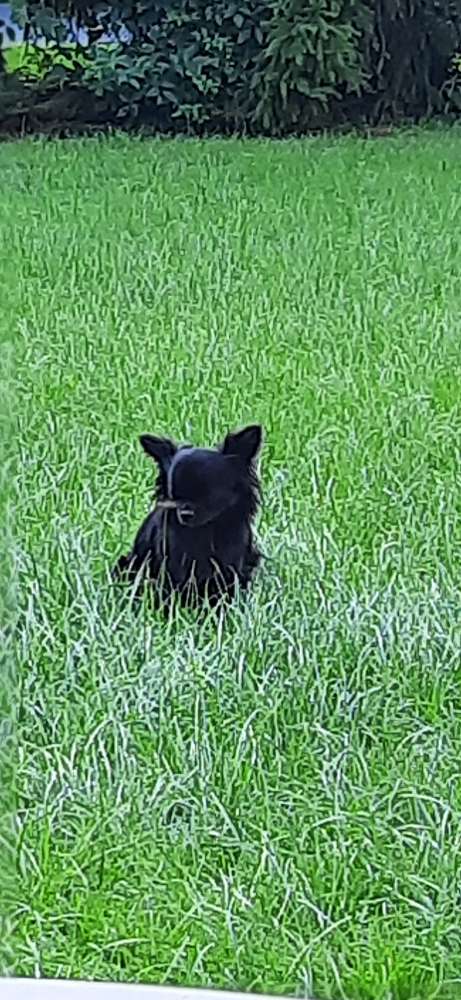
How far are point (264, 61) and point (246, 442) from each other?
0.35 meters

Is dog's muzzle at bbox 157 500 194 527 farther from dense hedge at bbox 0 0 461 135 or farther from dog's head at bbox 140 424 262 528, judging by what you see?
dense hedge at bbox 0 0 461 135

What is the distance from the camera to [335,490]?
133 centimetres

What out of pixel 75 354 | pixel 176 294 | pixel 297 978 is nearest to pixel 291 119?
pixel 176 294

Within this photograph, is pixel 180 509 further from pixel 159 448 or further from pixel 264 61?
pixel 264 61

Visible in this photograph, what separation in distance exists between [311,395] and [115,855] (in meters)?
0.47

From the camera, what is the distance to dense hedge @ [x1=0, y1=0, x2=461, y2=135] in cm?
129

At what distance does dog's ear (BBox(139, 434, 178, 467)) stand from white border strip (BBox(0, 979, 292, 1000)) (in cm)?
49

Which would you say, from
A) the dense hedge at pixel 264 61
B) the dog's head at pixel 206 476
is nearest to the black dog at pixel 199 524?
the dog's head at pixel 206 476

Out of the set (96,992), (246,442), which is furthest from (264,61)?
(96,992)

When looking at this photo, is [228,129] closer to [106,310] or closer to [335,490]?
[106,310]

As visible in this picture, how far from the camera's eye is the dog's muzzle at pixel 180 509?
1.34 meters

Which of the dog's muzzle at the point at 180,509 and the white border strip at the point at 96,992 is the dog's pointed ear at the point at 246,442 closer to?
the dog's muzzle at the point at 180,509

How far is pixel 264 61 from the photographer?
129cm

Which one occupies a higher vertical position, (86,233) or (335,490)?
(86,233)
